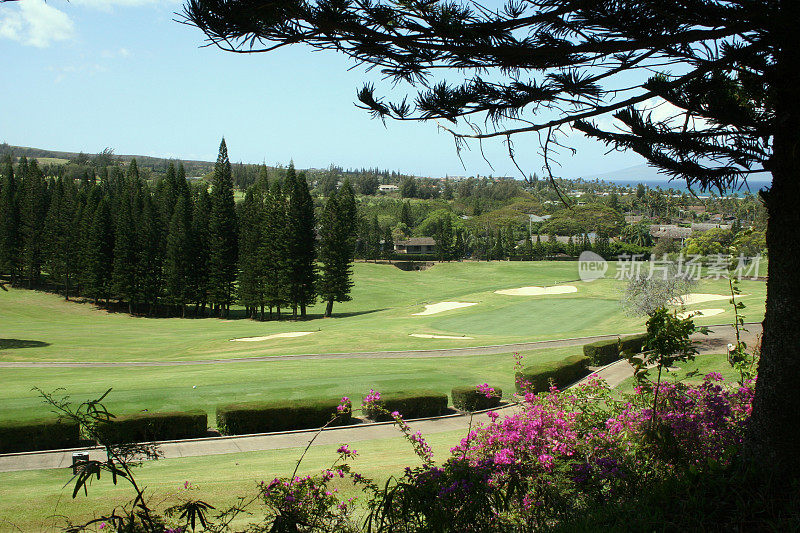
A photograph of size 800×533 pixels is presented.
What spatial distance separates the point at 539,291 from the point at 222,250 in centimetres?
3034

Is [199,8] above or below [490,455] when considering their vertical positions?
above

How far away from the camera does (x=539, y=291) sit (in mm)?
48719

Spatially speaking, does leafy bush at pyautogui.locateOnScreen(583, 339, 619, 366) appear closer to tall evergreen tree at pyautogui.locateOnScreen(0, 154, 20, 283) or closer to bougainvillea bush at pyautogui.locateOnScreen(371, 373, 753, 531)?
bougainvillea bush at pyautogui.locateOnScreen(371, 373, 753, 531)

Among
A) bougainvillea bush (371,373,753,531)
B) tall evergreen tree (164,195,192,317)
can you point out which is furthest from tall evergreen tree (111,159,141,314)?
bougainvillea bush (371,373,753,531)

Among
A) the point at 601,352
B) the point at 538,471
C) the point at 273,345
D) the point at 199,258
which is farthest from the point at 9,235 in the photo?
the point at 538,471

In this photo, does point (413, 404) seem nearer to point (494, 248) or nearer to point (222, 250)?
point (222, 250)

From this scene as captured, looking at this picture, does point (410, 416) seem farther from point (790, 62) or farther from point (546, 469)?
point (790, 62)

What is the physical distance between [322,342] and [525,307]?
16473 mm

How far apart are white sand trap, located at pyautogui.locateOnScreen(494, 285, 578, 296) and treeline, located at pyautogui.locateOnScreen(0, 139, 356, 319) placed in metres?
15.1

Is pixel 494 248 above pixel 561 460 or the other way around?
above

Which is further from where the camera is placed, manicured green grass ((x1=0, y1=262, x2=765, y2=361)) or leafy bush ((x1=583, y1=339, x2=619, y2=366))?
manicured green grass ((x1=0, y1=262, x2=765, y2=361))

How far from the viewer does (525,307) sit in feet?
129

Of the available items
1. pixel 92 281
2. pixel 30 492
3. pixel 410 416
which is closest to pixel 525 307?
pixel 410 416

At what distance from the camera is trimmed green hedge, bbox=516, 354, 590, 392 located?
17703 millimetres
